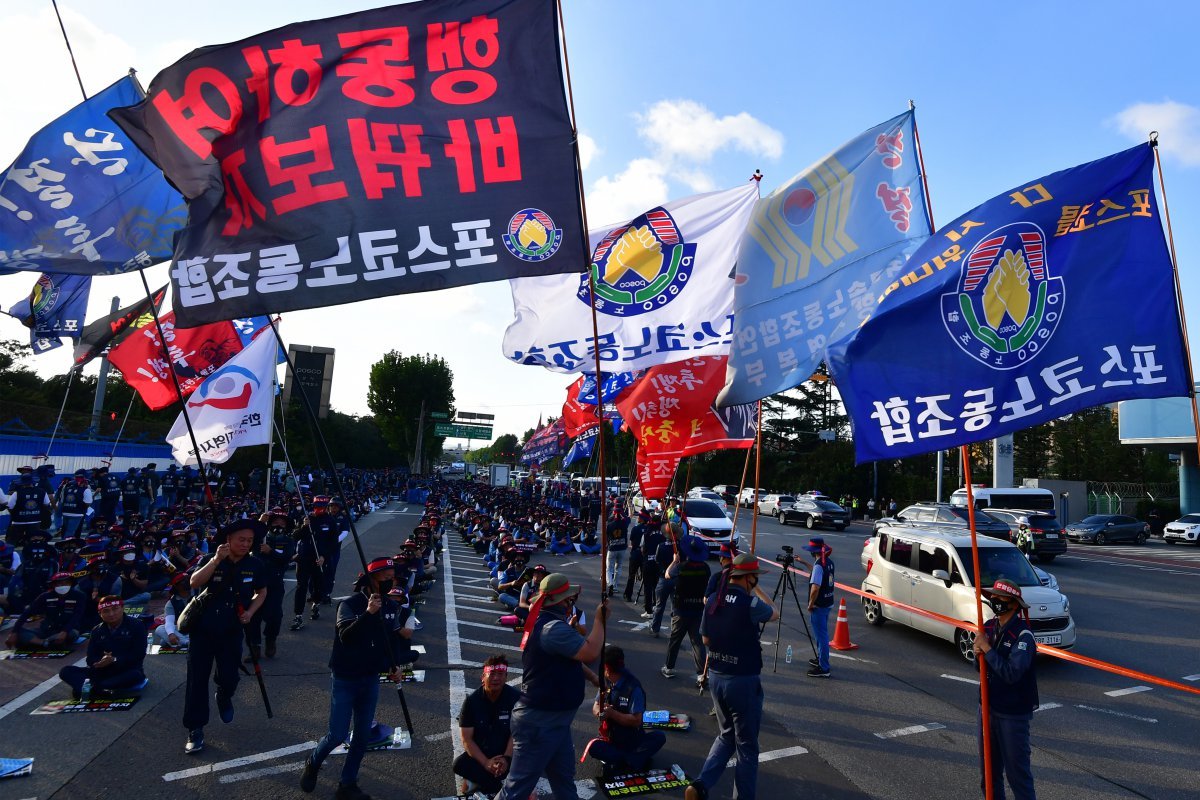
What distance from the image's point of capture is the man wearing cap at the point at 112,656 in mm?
6914

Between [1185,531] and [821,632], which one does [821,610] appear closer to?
[821,632]

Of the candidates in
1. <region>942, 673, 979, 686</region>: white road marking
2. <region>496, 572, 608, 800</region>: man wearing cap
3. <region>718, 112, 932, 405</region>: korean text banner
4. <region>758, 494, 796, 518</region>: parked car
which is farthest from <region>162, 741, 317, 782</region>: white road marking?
<region>758, 494, 796, 518</region>: parked car

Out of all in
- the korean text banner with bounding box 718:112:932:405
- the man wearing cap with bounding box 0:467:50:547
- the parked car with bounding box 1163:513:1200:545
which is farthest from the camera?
the parked car with bounding box 1163:513:1200:545

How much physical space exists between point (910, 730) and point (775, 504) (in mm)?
32317

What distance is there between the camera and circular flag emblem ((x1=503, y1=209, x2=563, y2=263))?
4.86 meters

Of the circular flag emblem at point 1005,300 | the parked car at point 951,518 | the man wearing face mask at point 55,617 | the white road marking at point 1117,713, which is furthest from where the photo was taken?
the parked car at point 951,518

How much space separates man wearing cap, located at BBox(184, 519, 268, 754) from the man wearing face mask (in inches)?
167

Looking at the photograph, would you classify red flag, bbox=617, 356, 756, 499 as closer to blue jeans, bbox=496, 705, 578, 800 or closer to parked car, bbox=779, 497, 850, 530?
blue jeans, bbox=496, 705, 578, 800

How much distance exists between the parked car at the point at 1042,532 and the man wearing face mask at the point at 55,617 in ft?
71.5

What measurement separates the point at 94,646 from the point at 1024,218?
9.43 m

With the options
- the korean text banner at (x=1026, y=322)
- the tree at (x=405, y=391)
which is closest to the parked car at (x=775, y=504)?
the korean text banner at (x=1026, y=322)

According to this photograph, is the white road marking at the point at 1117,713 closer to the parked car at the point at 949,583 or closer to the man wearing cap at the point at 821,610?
the parked car at the point at 949,583

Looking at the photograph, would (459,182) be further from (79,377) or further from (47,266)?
(79,377)

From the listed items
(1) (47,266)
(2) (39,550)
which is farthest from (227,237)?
(2) (39,550)
